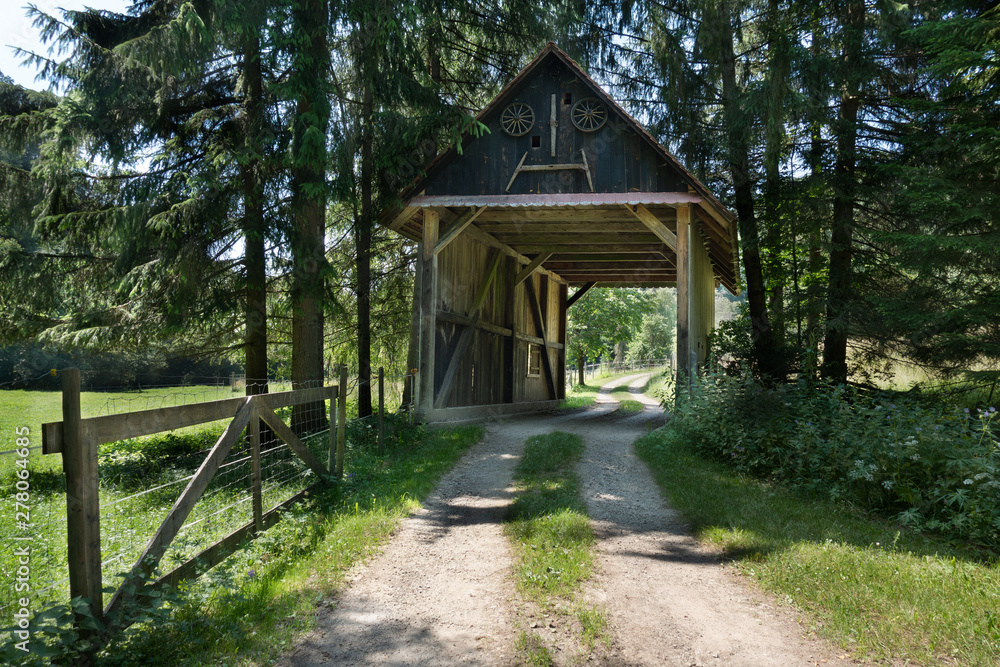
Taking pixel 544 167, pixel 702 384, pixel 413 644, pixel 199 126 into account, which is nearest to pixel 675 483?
pixel 702 384

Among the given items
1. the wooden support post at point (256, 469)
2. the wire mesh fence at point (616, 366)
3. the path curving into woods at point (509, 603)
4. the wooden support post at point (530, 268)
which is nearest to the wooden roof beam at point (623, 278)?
the wooden support post at point (530, 268)

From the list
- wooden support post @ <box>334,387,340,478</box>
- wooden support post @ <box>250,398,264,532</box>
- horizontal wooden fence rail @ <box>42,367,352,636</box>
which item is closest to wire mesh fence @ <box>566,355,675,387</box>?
wooden support post @ <box>334,387,340,478</box>

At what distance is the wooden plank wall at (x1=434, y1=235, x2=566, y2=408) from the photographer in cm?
1296

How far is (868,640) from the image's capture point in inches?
143

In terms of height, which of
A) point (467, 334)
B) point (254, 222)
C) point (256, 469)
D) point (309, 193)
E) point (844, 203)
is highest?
point (844, 203)

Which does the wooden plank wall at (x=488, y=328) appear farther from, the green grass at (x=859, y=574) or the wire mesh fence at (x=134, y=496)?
the green grass at (x=859, y=574)

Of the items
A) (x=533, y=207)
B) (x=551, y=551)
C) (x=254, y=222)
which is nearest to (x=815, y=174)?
(x=533, y=207)

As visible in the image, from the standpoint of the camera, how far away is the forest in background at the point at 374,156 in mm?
8711

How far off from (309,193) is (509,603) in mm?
6777

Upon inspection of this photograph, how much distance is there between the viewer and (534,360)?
1938 cm

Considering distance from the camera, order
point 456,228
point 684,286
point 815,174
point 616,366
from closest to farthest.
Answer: point 684,286, point 456,228, point 815,174, point 616,366

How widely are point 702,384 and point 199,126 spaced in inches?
350

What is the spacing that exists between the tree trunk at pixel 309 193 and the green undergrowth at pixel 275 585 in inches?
104

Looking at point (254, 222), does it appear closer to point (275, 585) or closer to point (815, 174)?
point (275, 585)
